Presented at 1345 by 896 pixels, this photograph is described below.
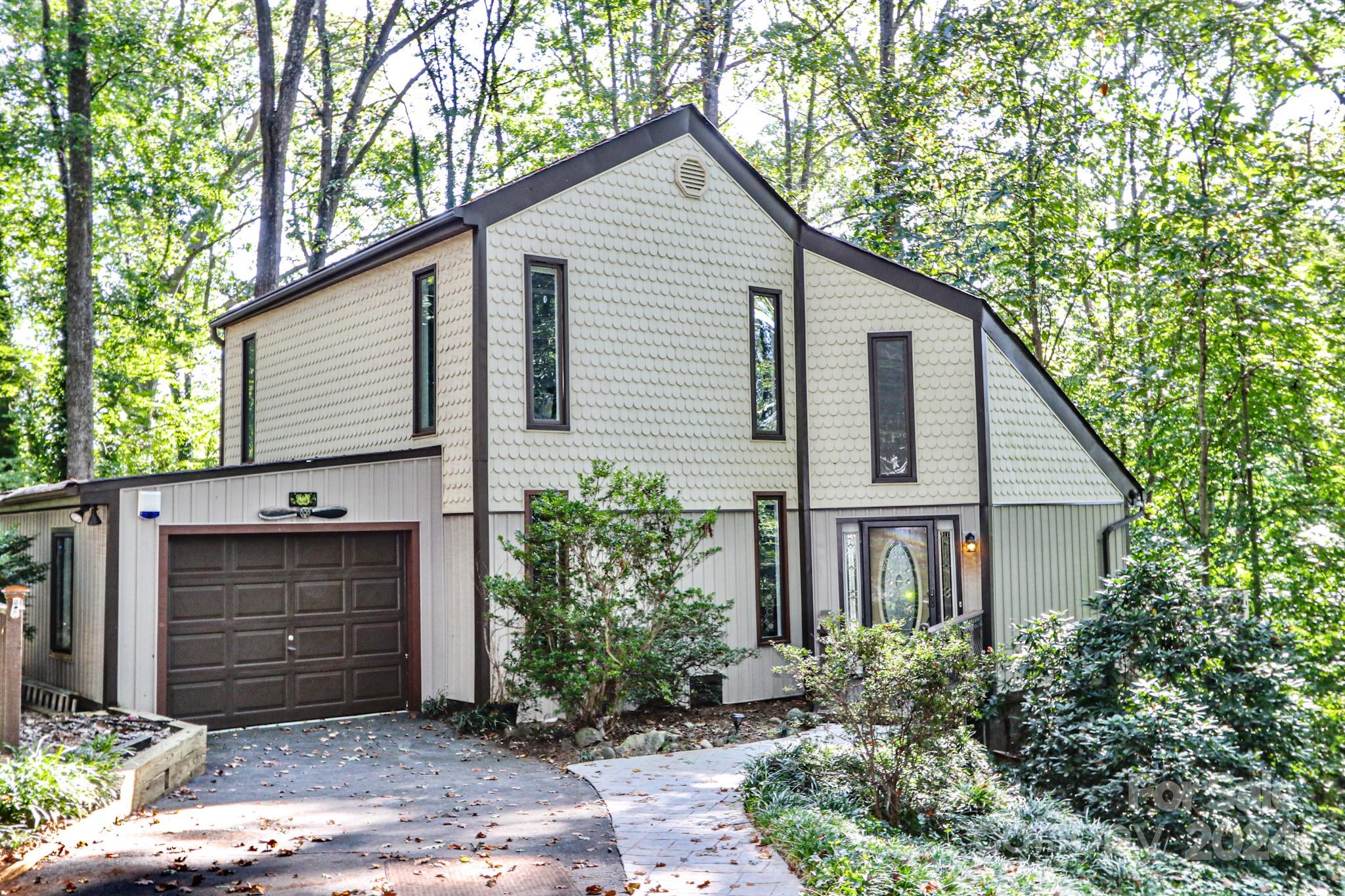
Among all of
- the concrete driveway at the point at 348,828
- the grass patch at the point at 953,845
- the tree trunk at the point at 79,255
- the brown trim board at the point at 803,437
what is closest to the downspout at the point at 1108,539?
the brown trim board at the point at 803,437

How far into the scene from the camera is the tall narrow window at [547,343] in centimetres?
1207

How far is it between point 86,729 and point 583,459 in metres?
5.52

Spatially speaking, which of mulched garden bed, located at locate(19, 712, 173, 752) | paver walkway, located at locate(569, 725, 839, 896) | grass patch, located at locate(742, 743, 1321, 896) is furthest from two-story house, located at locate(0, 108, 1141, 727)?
grass patch, located at locate(742, 743, 1321, 896)

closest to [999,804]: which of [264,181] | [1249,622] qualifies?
[1249,622]

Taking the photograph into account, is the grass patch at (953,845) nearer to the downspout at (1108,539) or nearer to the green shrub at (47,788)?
the green shrub at (47,788)

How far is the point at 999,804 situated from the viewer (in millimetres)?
8109

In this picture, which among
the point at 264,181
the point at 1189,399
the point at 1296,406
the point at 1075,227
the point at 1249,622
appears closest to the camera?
the point at 1249,622

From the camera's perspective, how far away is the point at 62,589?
12.1 meters

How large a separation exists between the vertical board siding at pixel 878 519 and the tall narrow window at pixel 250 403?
351 inches

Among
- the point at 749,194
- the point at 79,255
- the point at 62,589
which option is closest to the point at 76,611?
the point at 62,589

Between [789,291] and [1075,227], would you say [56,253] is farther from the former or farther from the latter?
[1075,227]

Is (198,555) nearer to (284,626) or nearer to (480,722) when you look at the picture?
(284,626)

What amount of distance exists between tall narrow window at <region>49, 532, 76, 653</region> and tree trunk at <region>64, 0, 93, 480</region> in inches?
299

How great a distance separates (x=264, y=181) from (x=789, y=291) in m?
13.0
